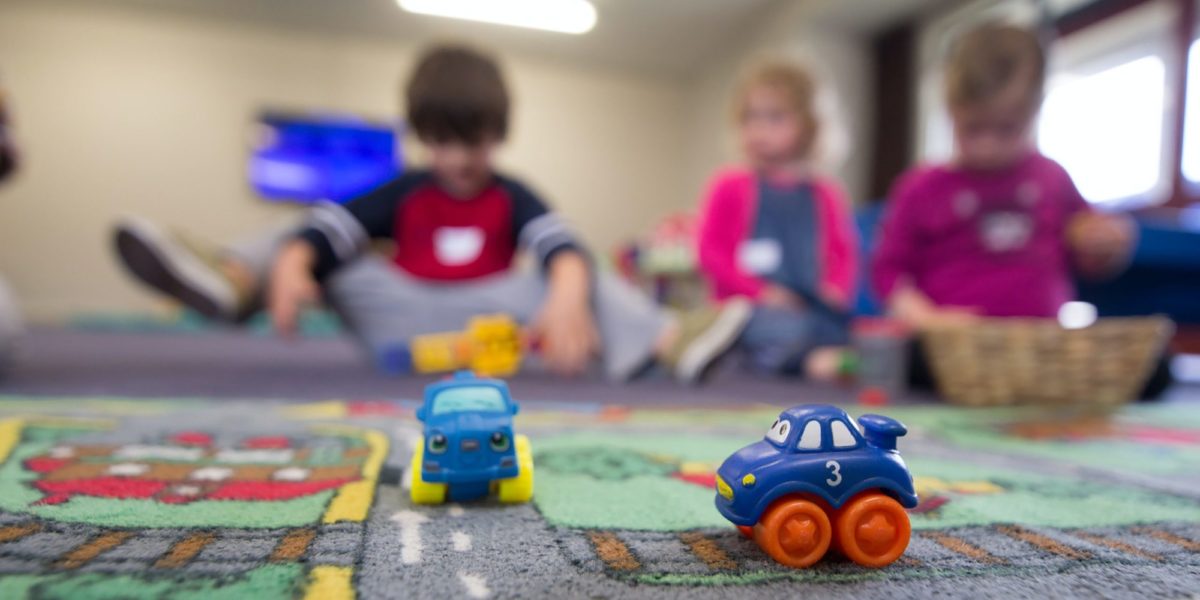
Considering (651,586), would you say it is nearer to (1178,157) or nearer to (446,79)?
(446,79)

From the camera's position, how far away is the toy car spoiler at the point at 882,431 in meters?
0.34

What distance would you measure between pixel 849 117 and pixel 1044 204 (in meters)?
2.22

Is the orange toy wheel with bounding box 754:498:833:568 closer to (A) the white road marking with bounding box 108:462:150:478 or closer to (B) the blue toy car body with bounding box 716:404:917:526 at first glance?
(B) the blue toy car body with bounding box 716:404:917:526

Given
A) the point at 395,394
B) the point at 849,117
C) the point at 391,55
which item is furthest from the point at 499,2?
the point at 395,394

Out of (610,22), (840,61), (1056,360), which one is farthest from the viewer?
(610,22)

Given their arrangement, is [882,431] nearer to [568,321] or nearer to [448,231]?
[568,321]

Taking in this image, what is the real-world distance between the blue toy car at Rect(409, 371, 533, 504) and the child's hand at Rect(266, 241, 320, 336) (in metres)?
0.76

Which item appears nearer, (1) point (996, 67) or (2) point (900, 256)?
(1) point (996, 67)

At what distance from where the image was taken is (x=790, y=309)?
149 centimetres

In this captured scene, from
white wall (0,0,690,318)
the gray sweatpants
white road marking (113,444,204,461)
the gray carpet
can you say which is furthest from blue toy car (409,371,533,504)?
white wall (0,0,690,318)

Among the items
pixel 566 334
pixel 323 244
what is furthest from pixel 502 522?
pixel 323 244

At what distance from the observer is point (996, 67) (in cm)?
109

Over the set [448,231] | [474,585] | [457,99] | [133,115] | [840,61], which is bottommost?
[474,585]

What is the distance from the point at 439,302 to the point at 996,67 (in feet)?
3.20
